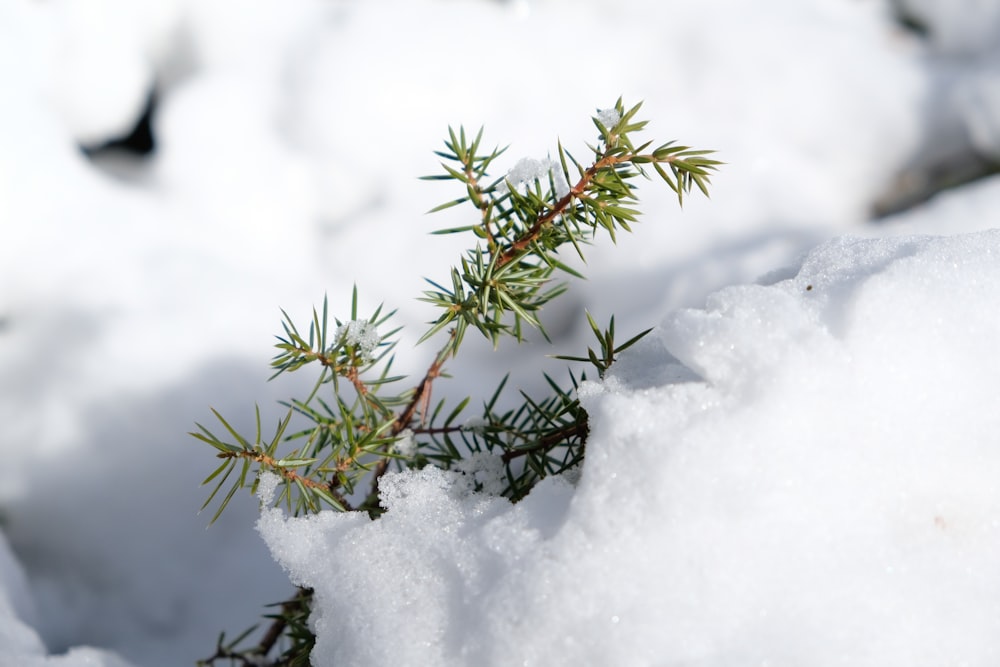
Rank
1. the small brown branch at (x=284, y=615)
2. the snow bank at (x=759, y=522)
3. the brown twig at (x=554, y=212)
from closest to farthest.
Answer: the snow bank at (x=759, y=522)
the brown twig at (x=554, y=212)
the small brown branch at (x=284, y=615)

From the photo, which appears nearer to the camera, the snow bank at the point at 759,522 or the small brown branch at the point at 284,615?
the snow bank at the point at 759,522

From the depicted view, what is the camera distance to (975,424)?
517mm

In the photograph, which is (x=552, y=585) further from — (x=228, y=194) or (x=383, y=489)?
(x=228, y=194)

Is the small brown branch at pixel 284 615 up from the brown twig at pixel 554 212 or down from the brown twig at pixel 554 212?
down

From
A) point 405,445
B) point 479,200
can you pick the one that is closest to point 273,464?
point 405,445

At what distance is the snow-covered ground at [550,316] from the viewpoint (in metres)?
0.49

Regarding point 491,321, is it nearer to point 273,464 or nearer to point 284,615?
point 273,464

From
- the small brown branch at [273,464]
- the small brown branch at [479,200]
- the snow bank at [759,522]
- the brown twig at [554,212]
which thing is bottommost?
the snow bank at [759,522]

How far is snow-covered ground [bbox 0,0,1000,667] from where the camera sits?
19.1 inches

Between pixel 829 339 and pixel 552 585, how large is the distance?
24cm

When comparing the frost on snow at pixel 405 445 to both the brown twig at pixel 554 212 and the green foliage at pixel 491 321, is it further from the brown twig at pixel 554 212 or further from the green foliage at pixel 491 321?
the brown twig at pixel 554 212

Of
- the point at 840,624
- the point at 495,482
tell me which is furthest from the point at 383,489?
the point at 840,624

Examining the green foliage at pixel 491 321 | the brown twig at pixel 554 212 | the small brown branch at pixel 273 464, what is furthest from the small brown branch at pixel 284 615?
the brown twig at pixel 554 212

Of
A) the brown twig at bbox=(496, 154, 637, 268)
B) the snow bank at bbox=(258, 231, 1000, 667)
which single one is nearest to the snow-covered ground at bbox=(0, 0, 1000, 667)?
the snow bank at bbox=(258, 231, 1000, 667)
